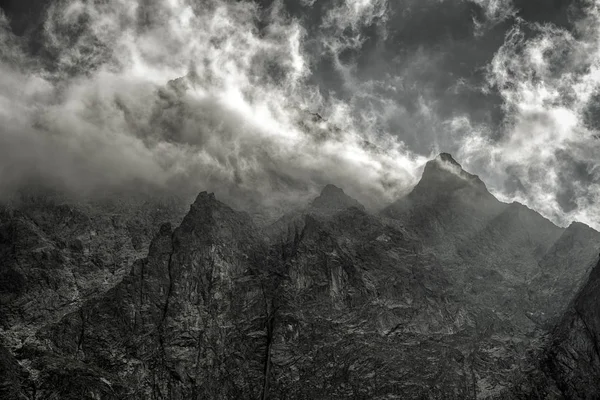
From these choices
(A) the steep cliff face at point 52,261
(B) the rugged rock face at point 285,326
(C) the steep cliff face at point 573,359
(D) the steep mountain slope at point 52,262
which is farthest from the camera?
(A) the steep cliff face at point 52,261

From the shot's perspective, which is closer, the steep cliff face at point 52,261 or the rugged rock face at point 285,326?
the rugged rock face at point 285,326

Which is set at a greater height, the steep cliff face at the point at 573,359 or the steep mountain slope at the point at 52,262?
the steep mountain slope at the point at 52,262

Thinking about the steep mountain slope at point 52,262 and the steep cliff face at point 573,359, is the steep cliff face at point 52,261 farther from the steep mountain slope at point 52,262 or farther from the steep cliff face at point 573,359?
the steep cliff face at point 573,359

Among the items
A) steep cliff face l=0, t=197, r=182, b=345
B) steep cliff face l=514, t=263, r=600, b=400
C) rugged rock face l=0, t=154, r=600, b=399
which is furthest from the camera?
steep cliff face l=0, t=197, r=182, b=345

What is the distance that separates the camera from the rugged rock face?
143 m

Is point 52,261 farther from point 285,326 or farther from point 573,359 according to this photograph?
point 573,359

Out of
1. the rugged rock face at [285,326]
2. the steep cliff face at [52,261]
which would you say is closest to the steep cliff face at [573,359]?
the rugged rock face at [285,326]

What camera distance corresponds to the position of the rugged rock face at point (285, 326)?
143m

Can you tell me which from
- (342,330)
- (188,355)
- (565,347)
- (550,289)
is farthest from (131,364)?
(550,289)

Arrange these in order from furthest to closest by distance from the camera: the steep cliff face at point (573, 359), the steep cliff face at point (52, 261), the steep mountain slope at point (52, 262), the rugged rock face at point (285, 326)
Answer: the steep cliff face at point (52, 261)
the steep mountain slope at point (52, 262)
the rugged rock face at point (285, 326)
the steep cliff face at point (573, 359)

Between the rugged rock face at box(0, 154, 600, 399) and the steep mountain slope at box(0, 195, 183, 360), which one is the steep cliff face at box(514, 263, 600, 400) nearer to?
the rugged rock face at box(0, 154, 600, 399)

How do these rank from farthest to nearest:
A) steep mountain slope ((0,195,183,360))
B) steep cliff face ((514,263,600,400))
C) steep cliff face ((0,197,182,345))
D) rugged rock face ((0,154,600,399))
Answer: steep cliff face ((0,197,182,345)), steep mountain slope ((0,195,183,360)), rugged rock face ((0,154,600,399)), steep cliff face ((514,263,600,400))

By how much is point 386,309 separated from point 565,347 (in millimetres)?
47623

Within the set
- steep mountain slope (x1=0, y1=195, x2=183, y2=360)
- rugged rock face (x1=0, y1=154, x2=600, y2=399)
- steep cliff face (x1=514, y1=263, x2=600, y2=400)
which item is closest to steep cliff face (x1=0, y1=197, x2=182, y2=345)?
steep mountain slope (x1=0, y1=195, x2=183, y2=360)
